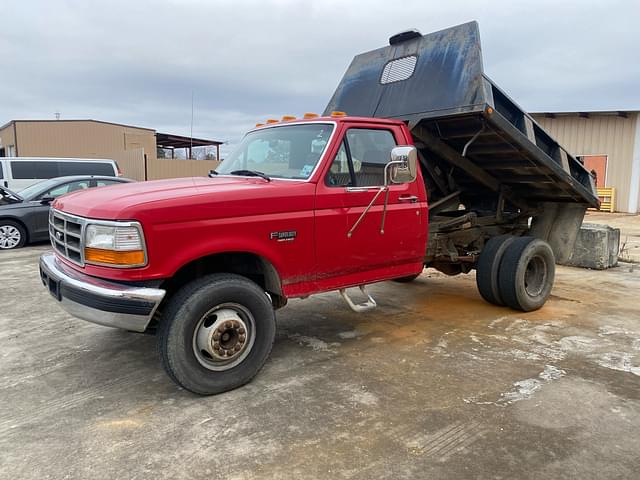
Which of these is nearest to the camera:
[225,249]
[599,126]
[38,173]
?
[225,249]

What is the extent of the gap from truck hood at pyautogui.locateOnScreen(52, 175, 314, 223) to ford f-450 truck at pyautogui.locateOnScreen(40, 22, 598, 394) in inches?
0.5

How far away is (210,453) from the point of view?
2.99 m

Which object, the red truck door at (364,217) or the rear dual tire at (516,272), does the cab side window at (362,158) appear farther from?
the rear dual tire at (516,272)

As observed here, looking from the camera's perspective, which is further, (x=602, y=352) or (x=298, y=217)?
(x=602, y=352)

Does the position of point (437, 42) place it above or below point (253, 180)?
above

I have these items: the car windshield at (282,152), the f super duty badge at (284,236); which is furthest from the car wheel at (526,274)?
the f super duty badge at (284,236)

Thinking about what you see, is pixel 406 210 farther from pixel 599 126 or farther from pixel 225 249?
pixel 599 126

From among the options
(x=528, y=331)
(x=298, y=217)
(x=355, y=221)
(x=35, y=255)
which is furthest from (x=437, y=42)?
(x=35, y=255)

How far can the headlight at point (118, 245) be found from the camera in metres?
3.32

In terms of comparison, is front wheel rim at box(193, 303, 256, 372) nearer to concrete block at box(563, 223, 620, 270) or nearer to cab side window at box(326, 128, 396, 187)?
cab side window at box(326, 128, 396, 187)

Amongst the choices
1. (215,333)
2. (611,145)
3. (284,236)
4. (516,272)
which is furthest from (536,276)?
(611,145)

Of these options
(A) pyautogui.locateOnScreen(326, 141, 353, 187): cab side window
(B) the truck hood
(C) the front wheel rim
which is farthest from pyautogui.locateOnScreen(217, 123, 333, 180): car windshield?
(C) the front wheel rim

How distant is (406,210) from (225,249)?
1.92m

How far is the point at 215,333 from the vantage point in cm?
367
